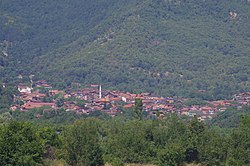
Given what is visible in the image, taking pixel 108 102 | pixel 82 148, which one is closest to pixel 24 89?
pixel 108 102

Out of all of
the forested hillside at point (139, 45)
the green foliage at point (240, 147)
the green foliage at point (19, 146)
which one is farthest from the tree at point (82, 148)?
the forested hillside at point (139, 45)

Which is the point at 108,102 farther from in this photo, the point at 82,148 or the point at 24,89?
the point at 82,148

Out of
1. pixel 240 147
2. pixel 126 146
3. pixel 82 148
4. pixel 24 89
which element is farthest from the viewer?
pixel 24 89

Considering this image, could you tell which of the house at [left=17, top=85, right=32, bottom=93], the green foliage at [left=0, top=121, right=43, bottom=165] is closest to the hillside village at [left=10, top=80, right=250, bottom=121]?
the house at [left=17, top=85, right=32, bottom=93]

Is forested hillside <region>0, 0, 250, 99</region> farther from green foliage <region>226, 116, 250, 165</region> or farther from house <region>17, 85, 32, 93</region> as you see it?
green foliage <region>226, 116, 250, 165</region>

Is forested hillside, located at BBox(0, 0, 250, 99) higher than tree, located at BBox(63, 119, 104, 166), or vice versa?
forested hillside, located at BBox(0, 0, 250, 99)

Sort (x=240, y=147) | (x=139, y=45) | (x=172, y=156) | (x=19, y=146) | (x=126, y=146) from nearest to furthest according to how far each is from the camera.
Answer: (x=19, y=146) < (x=240, y=147) < (x=172, y=156) < (x=126, y=146) < (x=139, y=45)
